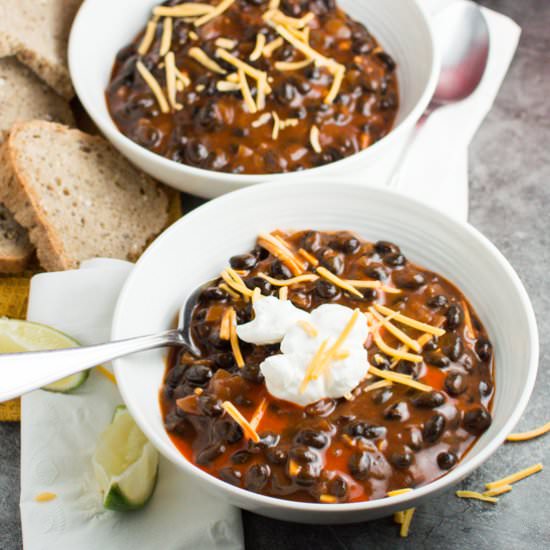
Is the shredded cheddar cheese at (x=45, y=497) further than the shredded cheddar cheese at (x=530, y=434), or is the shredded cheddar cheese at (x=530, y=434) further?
the shredded cheddar cheese at (x=530, y=434)

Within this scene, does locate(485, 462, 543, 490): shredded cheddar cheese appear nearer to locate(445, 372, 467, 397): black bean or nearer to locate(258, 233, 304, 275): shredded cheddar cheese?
locate(445, 372, 467, 397): black bean

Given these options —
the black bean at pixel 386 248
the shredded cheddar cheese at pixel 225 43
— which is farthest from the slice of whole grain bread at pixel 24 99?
the black bean at pixel 386 248

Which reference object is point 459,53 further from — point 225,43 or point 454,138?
point 225,43

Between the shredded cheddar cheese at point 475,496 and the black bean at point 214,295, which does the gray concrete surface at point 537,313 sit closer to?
the shredded cheddar cheese at point 475,496

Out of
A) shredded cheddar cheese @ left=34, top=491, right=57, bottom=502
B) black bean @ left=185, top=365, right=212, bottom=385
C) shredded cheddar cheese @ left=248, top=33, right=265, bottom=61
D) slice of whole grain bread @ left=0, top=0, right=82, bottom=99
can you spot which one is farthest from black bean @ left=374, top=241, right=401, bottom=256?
slice of whole grain bread @ left=0, top=0, right=82, bottom=99

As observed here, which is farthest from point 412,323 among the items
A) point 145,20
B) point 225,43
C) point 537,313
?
point 145,20

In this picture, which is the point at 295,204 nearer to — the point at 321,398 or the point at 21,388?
the point at 321,398

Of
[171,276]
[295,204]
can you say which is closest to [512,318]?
[295,204]
